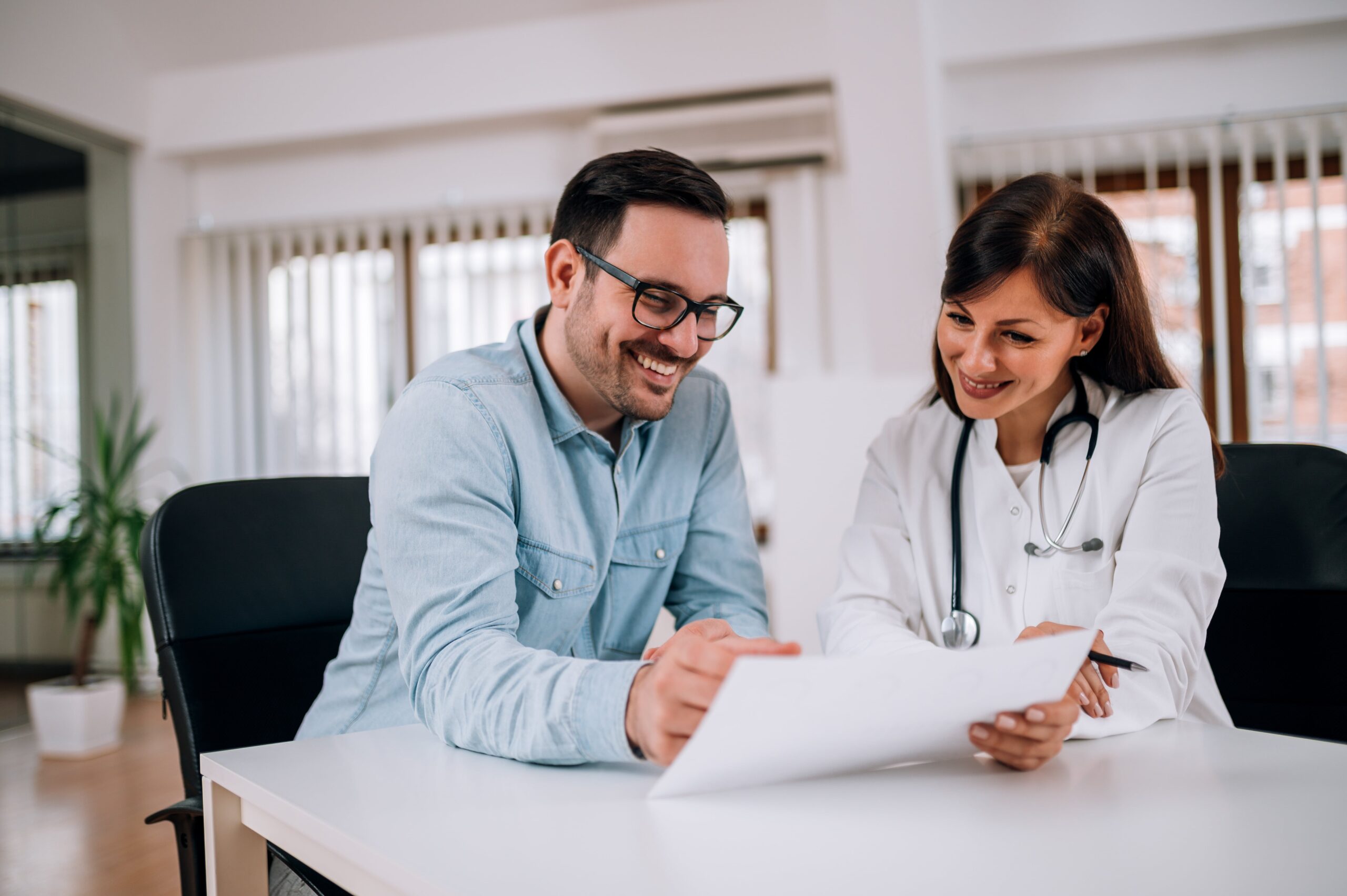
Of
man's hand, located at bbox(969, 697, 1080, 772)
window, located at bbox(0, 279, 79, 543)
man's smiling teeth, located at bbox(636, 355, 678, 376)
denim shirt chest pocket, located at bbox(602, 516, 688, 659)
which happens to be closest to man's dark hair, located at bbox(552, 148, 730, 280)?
man's smiling teeth, located at bbox(636, 355, 678, 376)

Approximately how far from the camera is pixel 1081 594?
1270 millimetres

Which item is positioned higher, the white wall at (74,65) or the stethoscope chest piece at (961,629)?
the white wall at (74,65)

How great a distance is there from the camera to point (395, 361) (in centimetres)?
490

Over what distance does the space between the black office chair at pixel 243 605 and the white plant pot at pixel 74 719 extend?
279cm

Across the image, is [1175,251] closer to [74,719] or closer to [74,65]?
[74,719]

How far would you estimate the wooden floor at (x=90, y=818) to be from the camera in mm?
2385

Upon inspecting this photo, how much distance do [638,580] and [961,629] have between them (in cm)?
44

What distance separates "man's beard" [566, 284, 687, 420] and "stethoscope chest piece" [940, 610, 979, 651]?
471 mm

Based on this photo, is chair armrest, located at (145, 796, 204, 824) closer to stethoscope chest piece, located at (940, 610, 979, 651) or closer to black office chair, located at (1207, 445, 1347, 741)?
stethoscope chest piece, located at (940, 610, 979, 651)

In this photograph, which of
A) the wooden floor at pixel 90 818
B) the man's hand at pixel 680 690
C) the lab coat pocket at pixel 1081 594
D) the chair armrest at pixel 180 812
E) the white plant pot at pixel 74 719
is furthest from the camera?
the white plant pot at pixel 74 719

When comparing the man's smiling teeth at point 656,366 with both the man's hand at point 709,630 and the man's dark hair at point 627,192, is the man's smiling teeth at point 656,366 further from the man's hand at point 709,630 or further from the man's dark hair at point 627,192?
the man's hand at point 709,630

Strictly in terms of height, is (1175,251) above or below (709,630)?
above

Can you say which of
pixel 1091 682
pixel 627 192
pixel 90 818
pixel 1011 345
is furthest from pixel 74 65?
pixel 1091 682

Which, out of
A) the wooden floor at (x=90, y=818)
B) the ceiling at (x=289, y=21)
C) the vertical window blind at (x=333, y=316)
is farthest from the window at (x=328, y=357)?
the wooden floor at (x=90, y=818)
